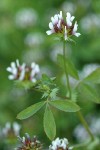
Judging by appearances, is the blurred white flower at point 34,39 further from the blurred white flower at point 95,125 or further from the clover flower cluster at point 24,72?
the clover flower cluster at point 24,72

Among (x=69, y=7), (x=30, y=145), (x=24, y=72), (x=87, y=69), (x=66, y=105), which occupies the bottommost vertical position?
(x=30, y=145)

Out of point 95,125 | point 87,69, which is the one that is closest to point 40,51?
point 87,69

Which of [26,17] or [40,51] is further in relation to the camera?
[26,17]

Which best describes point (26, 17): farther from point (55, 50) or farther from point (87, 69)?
point (87, 69)

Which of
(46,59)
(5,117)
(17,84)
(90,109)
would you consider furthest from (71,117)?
(17,84)

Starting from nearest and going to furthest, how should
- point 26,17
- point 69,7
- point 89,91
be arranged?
point 89,91
point 69,7
point 26,17

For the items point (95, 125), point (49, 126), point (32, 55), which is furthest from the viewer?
point (32, 55)

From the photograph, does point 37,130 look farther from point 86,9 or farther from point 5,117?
point 86,9
